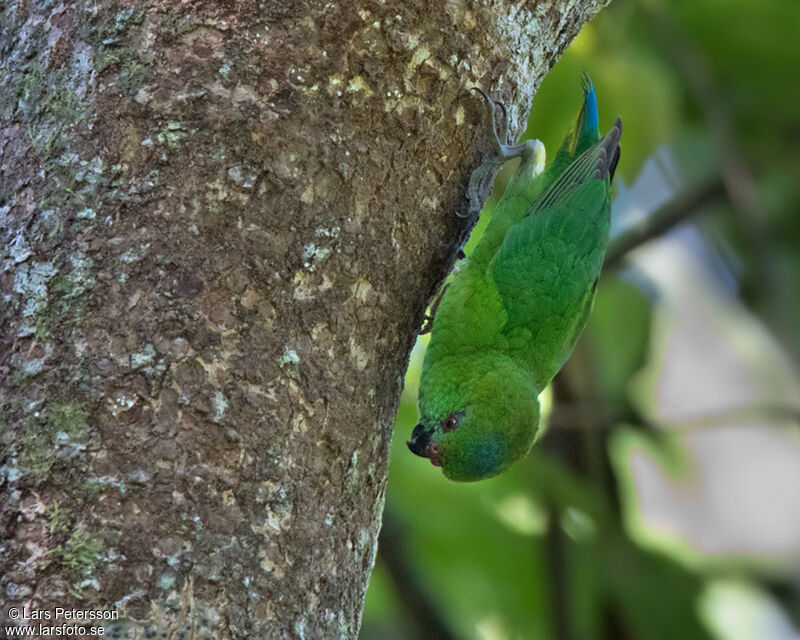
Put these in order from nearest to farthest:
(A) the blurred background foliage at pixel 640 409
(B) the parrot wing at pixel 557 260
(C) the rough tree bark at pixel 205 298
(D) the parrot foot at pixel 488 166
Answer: (C) the rough tree bark at pixel 205 298, (D) the parrot foot at pixel 488 166, (B) the parrot wing at pixel 557 260, (A) the blurred background foliage at pixel 640 409

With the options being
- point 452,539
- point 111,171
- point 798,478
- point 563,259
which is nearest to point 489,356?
point 563,259

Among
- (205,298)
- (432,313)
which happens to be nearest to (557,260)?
(432,313)

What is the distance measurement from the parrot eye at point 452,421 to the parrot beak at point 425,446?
6cm

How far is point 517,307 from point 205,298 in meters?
1.72

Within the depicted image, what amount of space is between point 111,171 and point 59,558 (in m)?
0.85

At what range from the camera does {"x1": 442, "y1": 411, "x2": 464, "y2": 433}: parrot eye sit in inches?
127

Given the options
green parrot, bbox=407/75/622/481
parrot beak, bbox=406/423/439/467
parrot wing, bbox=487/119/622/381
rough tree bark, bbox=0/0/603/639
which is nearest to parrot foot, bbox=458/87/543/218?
green parrot, bbox=407/75/622/481

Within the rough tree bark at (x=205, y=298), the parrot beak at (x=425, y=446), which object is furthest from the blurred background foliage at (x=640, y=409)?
the rough tree bark at (x=205, y=298)

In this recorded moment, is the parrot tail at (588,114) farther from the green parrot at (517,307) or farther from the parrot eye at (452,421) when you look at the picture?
the parrot eye at (452,421)

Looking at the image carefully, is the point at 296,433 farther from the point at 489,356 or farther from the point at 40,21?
the point at 489,356

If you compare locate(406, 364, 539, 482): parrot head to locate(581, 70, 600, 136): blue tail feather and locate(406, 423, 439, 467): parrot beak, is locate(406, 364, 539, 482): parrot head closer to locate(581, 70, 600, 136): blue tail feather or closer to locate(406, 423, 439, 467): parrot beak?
locate(406, 423, 439, 467): parrot beak

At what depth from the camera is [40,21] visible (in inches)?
89.8

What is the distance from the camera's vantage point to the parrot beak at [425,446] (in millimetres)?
3236

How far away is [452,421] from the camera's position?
3.25 m
